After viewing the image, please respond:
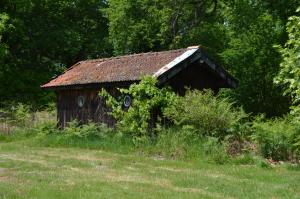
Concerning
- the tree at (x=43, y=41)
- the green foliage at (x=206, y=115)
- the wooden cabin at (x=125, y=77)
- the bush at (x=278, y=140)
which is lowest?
the bush at (x=278, y=140)

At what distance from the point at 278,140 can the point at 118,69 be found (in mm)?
9116

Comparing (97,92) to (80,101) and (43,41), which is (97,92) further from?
Result: (43,41)

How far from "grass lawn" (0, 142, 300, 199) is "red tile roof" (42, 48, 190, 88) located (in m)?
4.98

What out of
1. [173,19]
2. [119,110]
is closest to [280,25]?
[173,19]

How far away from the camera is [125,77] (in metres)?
21.4

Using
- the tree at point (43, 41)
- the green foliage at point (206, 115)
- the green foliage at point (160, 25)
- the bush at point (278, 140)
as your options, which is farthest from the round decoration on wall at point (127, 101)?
the tree at point (43, 41)

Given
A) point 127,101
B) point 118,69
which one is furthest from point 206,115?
point 118,69

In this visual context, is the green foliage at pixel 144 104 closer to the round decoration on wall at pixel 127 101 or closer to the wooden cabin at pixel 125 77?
the wooden cabin at pixel 125 77

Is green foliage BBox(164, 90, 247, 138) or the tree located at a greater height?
the tree

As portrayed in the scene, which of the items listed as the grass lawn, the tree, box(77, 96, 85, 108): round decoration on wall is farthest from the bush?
the tree

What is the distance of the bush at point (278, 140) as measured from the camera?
15758 millimetres

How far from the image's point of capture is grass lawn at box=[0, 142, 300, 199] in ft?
35.4

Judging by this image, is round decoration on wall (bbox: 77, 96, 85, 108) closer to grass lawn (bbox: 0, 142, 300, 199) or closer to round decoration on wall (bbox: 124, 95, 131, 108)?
round decoration on wall (bbox: 124, 95, 131, 108)

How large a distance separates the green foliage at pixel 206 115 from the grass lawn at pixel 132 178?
2.10 metres
